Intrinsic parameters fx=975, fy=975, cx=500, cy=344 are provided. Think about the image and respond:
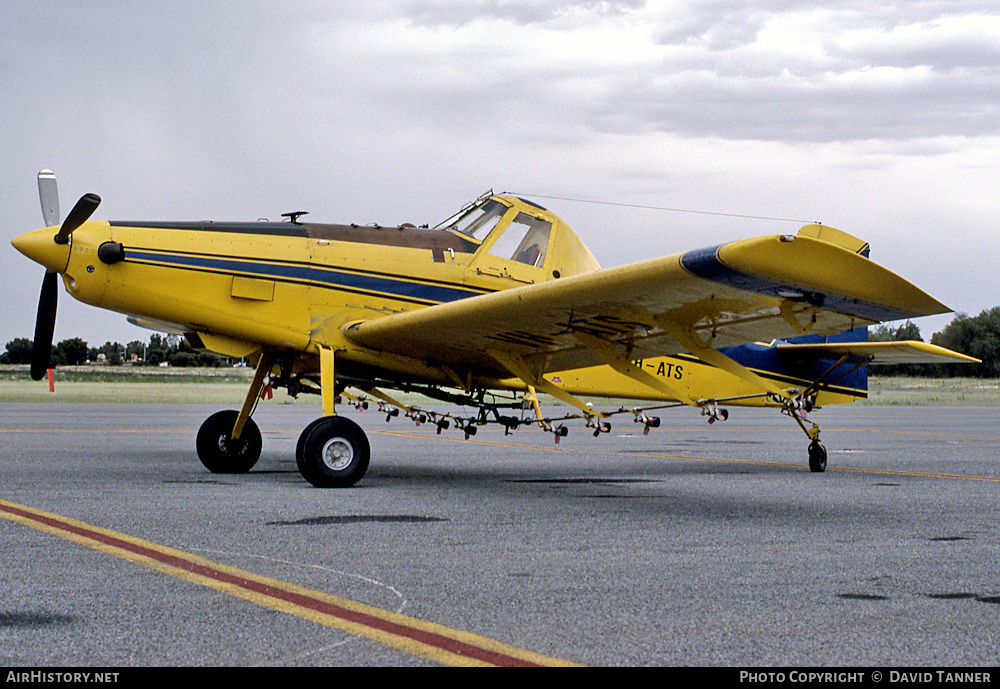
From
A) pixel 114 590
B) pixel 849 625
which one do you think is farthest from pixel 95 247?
pixel 849 625

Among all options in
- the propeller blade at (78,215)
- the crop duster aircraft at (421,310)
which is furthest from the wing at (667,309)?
the propeller blade at (78,215)

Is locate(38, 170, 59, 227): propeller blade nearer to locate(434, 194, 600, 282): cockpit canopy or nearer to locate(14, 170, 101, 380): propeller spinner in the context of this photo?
locate(14, 170, 101, 380): propeller spinner

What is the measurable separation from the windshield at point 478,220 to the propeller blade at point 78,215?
3.39 meters

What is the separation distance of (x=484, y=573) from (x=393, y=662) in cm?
153

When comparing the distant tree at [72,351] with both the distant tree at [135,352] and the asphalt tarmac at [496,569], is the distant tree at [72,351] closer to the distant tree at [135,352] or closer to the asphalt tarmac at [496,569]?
the distant tree at [135,352]

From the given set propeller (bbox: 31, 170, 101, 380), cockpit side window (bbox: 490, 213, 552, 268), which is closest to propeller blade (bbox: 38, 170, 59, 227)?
propeller (bbox: 31, 170, 101, 380)

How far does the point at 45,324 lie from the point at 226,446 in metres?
2.10

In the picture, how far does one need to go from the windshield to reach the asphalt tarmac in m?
2.48

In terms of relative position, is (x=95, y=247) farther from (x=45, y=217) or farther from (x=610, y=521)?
(x=610, y=521)

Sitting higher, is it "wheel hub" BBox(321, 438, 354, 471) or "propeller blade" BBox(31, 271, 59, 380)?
"propeller blade" BBox(31, 271, 59, 380)

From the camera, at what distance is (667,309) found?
7.62 meters

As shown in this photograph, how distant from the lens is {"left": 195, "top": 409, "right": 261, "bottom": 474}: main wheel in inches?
390

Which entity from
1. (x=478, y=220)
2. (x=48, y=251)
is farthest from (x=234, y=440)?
(x=478, y=220)

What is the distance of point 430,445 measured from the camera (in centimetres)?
1509
